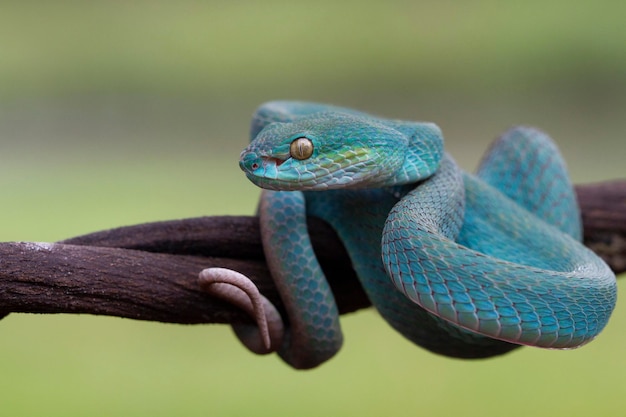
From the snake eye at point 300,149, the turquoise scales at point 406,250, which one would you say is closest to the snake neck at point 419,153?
the turquoise scales at point 406,250

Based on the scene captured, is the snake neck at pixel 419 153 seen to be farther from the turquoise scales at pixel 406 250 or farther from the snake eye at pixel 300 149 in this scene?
the snake eye at pixel 300 149

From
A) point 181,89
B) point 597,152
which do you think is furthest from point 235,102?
point 597,152

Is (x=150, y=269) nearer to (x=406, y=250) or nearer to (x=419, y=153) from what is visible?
(x=406, y=250)

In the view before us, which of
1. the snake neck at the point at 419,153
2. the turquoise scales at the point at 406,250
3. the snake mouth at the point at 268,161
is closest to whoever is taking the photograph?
the turquoise scales at the point at 406,250

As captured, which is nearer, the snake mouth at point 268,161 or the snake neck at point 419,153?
the snake mouth at point 268,161

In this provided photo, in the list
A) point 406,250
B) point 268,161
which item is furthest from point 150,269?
point 406,250

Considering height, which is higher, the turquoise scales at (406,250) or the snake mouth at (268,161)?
the snake mouth at (268,161)

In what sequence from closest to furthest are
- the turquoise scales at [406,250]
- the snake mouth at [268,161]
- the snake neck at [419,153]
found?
the turquoise scales at [406,250] → the snake mouth at [268,161] → the snake neck at [419,153]
